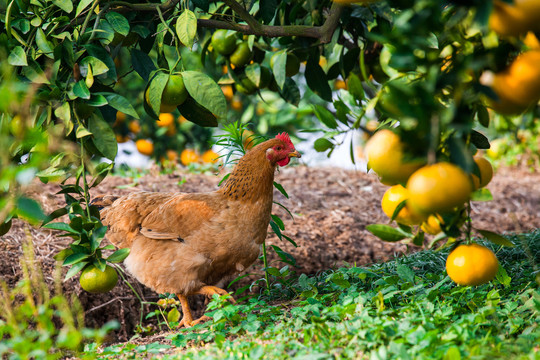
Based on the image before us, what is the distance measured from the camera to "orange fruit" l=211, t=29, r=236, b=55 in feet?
9.53

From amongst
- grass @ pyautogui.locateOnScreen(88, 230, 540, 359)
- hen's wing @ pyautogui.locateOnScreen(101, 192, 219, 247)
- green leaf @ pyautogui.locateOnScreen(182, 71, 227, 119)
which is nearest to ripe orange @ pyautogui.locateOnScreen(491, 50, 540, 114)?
grass @ pyautogui.locateOnScreen(88, 230, 540, 359)

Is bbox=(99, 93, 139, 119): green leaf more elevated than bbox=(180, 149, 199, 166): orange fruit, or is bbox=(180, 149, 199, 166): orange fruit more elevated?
bbox=(99, 93, 139, 119): green leaf

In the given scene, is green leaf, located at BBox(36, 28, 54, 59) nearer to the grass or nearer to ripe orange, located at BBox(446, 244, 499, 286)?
the grass

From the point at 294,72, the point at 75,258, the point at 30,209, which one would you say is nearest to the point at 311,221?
the point at 294,72

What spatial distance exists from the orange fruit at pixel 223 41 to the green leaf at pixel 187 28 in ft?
2.64

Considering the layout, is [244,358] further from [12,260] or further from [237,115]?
[237,115]

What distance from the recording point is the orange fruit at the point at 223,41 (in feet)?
9.53

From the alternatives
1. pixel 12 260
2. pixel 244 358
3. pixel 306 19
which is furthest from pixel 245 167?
pixel 12 260

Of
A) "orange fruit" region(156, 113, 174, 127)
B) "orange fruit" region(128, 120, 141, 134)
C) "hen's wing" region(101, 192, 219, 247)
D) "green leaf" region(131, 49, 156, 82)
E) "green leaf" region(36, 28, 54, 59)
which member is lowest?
"orange fruit" region(128, 120, 141, 134)

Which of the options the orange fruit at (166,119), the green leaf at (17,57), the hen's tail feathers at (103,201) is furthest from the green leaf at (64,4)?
the orange fruit at (166,119)

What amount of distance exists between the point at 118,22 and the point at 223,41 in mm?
850

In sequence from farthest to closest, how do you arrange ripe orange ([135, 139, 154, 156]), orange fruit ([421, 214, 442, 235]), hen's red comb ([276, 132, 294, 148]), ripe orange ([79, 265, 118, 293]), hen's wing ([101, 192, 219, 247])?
ripe orange ([135, 139, 154, 156])
hen's red comb ([276, 132, 294, 148])
hen's wing ([101, 192, 219, 247])
ripe orange ([79, 265, 118, 293])
orange fruit ([421, 214, 442, 235])

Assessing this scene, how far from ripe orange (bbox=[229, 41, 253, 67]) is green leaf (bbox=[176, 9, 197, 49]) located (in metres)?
0.88

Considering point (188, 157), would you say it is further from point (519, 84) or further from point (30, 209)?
point (519, 84)
